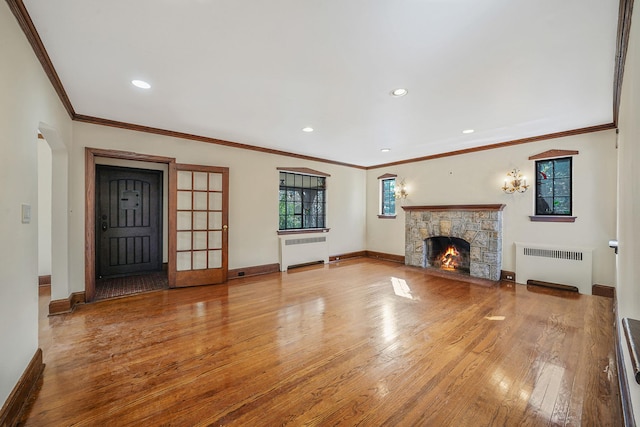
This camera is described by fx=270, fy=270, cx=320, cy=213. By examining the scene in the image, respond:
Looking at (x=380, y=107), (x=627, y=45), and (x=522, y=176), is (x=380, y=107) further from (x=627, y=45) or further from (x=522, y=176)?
(x=522, y=176)

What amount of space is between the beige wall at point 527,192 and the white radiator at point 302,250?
1812 millimetres

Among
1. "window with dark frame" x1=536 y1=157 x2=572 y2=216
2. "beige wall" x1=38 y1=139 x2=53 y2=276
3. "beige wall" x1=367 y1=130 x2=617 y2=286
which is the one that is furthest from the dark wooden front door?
"window with dark frame" x1=536 y1=157 x2=572 y2=216

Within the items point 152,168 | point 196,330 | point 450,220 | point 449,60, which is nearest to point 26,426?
point 196,330

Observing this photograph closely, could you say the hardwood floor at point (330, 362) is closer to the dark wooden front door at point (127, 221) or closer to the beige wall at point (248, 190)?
the beige wall at point (248, 190)

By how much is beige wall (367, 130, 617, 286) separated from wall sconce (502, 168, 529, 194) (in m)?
0.07

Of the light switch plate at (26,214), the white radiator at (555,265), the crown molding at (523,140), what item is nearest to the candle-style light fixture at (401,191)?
the crown molding at (523,140)

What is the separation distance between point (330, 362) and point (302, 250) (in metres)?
3.86

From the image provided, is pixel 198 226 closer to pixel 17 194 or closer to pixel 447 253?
pixel 17 194

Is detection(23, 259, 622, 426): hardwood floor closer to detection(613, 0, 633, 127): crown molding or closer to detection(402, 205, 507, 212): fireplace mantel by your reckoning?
detection(402, 205, 507, 212): fireplace mantel

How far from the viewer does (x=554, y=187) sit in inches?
180

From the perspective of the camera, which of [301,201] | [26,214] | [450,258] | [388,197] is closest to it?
[26,214]

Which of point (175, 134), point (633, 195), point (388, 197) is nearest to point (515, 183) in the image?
point (388, 197)

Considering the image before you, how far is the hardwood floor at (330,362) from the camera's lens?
1729mm

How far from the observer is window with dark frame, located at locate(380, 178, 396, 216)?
23.3 feet
